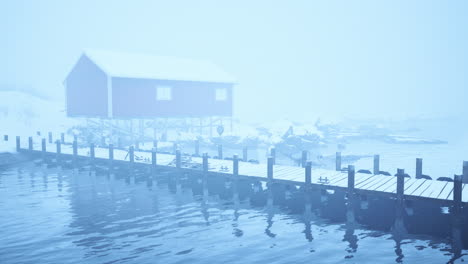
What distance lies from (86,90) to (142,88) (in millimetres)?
5068

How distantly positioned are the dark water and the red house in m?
15.0

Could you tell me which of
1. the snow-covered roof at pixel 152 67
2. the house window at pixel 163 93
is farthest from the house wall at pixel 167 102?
the snow-covered roof at pixel 152 67

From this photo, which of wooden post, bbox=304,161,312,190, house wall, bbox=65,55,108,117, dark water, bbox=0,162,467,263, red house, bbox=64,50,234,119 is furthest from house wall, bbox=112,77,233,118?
wooden post, bbox=304,161,312,190

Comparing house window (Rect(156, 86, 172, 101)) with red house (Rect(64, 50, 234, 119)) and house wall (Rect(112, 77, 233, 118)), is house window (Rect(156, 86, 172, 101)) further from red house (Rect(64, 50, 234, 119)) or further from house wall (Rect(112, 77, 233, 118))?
house wall (Rect(112, 77, 233, 118))

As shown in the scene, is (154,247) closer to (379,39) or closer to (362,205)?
(362,205)

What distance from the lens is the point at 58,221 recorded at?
15.5m

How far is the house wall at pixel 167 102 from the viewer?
33969mm

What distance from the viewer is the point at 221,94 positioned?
133ft

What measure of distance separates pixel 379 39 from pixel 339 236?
7931 inches

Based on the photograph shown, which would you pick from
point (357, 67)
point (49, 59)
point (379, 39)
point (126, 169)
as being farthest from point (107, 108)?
point (379, 39)

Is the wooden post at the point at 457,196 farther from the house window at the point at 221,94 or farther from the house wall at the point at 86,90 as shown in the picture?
the house window at the point at 221,94

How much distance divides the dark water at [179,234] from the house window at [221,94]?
828 inches

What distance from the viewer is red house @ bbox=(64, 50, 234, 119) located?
3384 cm

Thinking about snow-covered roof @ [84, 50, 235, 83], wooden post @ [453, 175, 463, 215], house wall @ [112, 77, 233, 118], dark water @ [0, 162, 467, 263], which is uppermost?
snow-covered roof @ [84, 50, 235, 83]
